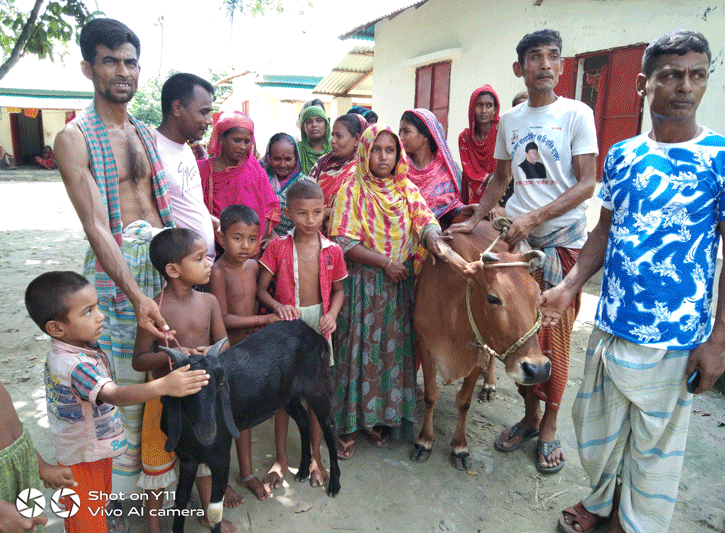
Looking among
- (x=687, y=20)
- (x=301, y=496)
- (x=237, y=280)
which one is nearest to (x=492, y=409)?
(x=301, y=496)

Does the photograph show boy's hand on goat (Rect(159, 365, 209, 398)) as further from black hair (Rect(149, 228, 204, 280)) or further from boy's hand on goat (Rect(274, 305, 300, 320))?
boy's hand on goat (Rect(274, 305, 300, 320))

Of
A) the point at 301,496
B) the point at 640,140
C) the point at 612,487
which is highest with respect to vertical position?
the point at 640,140

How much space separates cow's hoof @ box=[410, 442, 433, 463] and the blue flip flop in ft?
1.74

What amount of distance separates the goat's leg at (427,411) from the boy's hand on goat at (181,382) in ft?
6.19

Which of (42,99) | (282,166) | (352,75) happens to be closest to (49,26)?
(282,166)

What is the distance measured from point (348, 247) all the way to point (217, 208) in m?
1.11

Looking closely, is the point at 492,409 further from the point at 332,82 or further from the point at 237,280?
the point at 332,82

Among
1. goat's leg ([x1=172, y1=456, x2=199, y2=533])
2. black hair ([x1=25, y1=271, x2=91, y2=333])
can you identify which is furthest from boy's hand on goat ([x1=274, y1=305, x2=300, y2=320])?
black hair ([x1=25, y1=271, x2=91, y2=333])

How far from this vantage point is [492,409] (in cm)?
425

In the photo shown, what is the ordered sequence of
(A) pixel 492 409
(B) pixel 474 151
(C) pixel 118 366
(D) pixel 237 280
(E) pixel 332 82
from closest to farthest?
(C) pixel 118 366
(D) pixel 237 280
(A) pixel 492 409
(B) pixel 474 151
(E) pixel 332 82

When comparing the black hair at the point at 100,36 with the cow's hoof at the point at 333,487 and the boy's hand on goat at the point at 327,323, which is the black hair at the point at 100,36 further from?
the cow's hoof at the point at 333,487

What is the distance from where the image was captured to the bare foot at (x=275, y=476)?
312cm

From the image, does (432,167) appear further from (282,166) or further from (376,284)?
(282,166)

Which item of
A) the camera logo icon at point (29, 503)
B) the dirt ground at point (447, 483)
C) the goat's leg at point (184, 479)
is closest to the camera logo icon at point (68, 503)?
the camera logo icon at point (29, 503)
